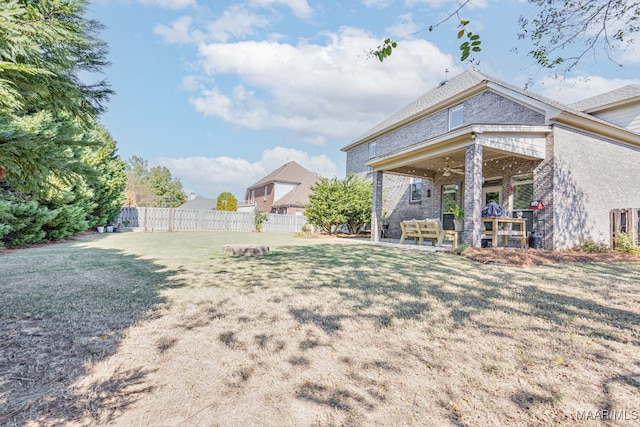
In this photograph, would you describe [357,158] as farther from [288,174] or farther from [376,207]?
[288,174]

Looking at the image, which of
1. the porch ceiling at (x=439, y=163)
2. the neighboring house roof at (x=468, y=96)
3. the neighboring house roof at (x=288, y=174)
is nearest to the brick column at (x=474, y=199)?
the porch ceiling at (x=439, y=163)

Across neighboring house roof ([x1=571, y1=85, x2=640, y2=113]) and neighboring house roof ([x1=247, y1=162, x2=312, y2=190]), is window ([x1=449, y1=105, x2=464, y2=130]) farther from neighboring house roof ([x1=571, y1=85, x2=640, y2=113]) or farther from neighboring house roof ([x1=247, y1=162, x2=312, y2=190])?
neighboring house roof ([x1=247, y1=162, x2=312, y2=190])

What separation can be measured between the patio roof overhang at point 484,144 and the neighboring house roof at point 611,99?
21.5 ft

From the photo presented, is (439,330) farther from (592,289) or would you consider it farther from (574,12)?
(574,12)

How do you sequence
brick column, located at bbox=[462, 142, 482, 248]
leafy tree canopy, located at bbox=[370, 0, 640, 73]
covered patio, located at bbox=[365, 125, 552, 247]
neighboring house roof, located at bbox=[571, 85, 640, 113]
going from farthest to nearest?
neighboring house roof, located at bbox=[571, 85, 640, 113] < covered patio, located at bbox=[365, 125, 552, 247] < brick column, located at bbox=[462, 142, 482, 248] < leafy tree canopy, located at bbox=[370, 0, 640, 73]

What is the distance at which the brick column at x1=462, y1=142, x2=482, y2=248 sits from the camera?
309 inches

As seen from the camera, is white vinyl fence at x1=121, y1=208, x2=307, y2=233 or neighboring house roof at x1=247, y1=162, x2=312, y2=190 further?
neighboring house roof at x1=247, y1=162, x2=312, y2=190

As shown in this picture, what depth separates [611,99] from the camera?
12.8 m

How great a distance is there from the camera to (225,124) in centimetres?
2494

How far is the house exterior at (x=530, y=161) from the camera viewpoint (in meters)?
8.32

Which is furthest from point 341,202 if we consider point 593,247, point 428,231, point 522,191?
point 593,247

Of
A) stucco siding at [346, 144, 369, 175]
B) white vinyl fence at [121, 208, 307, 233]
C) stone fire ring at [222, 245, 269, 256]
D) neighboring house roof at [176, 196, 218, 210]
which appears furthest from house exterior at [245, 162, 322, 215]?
stone fire ring at [222, 245, 269, 256]

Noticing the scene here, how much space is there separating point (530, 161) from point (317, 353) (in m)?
10.0

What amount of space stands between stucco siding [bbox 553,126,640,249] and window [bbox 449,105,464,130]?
15.0ft
